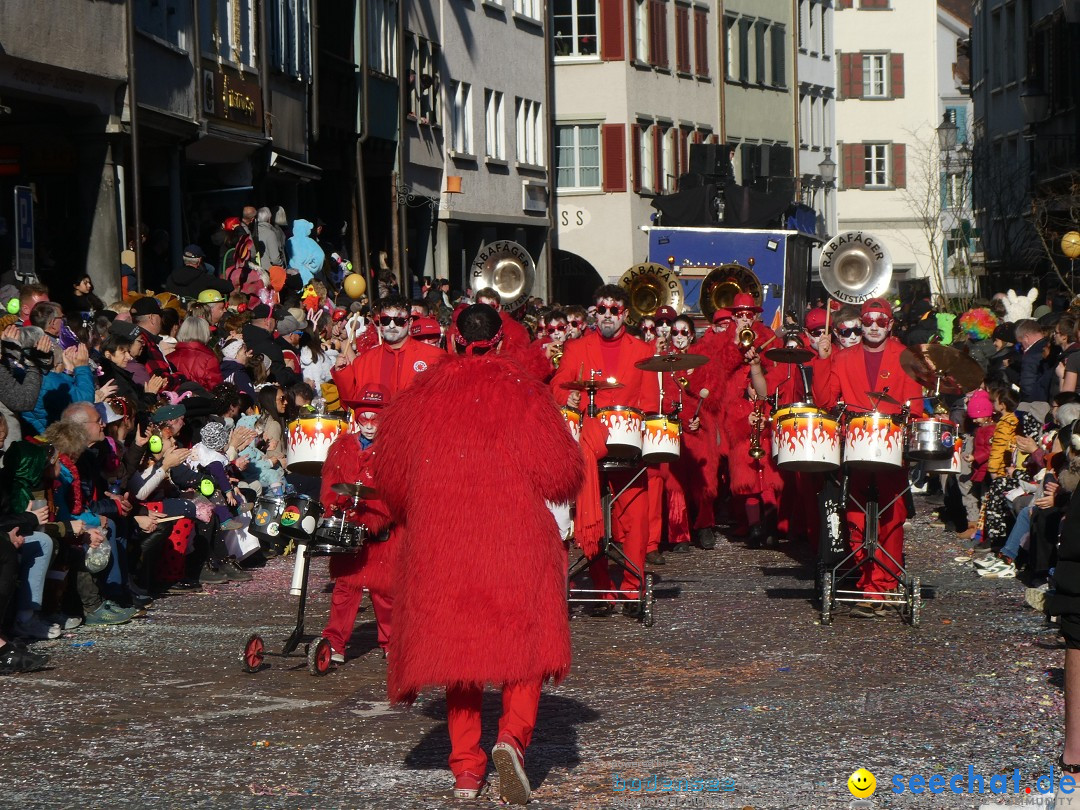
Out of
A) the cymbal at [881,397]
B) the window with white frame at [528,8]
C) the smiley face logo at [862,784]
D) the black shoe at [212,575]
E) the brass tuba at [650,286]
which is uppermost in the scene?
the window with white frame at [528,8]

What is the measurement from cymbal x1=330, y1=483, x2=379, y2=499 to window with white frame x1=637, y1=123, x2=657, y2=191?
4329 cm

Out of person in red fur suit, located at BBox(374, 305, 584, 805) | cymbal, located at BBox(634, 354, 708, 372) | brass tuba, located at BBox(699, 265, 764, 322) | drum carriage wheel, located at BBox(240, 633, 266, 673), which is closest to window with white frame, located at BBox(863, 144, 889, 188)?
brass tuba, located at BBox(699, 265, 764, 322)

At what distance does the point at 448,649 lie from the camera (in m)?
7.99

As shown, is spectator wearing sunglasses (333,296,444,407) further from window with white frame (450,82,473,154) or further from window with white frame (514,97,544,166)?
window with white frame (514,97,544,166)

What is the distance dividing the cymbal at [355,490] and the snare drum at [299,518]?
1.98 ft

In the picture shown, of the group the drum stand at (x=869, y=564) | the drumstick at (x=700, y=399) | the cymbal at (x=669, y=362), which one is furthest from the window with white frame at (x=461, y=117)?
the drum stand at (x=869, y=564)

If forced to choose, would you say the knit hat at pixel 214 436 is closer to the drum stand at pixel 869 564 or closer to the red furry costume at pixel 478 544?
the drum stand at pixel 869 564

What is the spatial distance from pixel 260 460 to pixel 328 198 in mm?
18835

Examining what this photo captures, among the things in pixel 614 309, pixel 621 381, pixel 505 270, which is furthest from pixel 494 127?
pixel 621 381

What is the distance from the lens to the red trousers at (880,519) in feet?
42.9

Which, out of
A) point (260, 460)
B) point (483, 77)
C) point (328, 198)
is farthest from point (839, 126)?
point (260, 460)

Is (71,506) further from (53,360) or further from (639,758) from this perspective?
(639,758)

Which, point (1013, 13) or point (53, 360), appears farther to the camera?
point (1013, 13)

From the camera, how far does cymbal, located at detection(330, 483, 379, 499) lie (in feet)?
33.1
